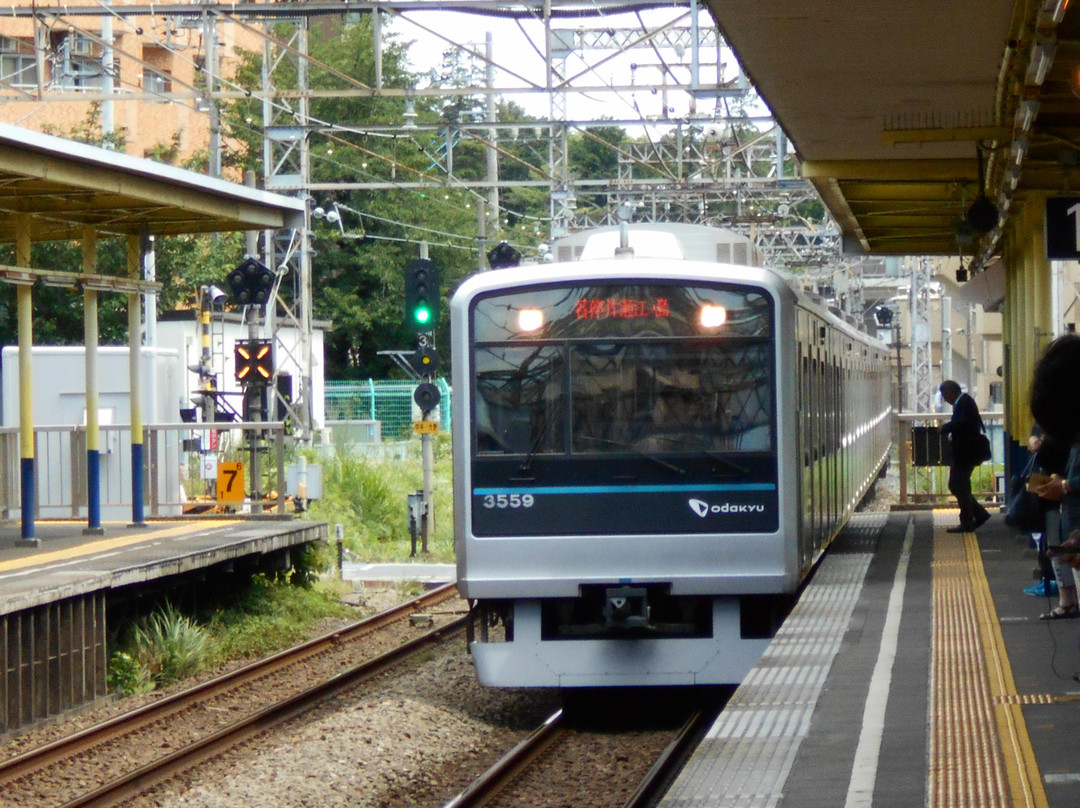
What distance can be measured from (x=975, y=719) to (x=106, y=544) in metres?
9.27

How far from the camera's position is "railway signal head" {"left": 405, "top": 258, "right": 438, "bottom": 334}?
19031 mm

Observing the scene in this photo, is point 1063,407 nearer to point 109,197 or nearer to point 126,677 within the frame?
point 126,677

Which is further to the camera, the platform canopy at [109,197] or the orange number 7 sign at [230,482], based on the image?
the orange number 7 sign at [230,482]

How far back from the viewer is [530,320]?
954 centimetres

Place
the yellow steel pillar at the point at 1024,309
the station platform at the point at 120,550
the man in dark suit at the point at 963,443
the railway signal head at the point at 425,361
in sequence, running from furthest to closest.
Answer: the railway signal head at the point at 425,361 < the man in dark suit at the point at 963,443 < the yellow steel pillar at the point at 1024,309 < the station platform at the point at 120,550

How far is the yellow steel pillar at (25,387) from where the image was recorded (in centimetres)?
1318

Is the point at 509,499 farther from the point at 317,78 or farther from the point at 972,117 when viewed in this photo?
the point at 317,78

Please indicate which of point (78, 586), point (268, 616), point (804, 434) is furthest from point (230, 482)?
point (804, 434)

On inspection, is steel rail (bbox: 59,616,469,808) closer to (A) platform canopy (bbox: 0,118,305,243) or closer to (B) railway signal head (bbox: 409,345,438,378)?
(A) platform canopy (bbox: 0,118,305,243)

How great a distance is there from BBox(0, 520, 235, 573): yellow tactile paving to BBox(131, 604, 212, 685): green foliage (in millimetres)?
810

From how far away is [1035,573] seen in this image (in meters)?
10.8

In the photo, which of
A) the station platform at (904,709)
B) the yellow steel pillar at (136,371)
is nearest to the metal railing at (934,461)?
the station platform at (904,709)

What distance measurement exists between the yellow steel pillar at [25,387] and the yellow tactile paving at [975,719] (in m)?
7.69

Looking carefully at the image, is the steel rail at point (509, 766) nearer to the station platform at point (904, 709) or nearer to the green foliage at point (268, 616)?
the station platform at point (904, 709)
